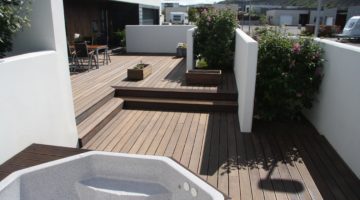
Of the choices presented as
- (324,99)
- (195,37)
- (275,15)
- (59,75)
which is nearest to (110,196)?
(59,75)

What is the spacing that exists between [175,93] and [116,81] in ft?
4.66

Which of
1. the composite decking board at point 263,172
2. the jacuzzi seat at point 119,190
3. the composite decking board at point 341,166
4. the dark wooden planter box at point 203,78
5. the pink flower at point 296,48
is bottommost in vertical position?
the composite decking board at point 263,172

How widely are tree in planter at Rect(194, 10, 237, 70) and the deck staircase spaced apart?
205cm

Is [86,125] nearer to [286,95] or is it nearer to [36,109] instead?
[36,109]

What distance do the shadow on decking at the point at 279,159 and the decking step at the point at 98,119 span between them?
157cm

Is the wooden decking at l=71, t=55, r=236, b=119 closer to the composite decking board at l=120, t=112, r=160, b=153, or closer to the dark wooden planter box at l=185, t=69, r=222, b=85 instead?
the dark wooden planter box at l=185, t=69, r=222, b=85

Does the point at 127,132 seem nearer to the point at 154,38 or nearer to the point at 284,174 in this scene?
the point at 284,174

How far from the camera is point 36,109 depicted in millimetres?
3000

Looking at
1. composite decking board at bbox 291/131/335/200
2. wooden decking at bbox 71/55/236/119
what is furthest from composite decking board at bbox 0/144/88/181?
composite decking board at bbox 291/131/335/200

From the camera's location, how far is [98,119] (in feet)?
14.3

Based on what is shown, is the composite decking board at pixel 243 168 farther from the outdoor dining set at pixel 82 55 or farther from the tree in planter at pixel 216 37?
the outdoor dining set at pixel 82 55

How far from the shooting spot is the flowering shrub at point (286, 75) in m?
4.20

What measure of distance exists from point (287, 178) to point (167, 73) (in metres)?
4.39

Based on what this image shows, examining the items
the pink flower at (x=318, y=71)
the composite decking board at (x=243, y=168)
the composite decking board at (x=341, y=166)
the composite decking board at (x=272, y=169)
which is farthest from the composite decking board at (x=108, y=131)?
the pink flower at (x=318, y=71)
